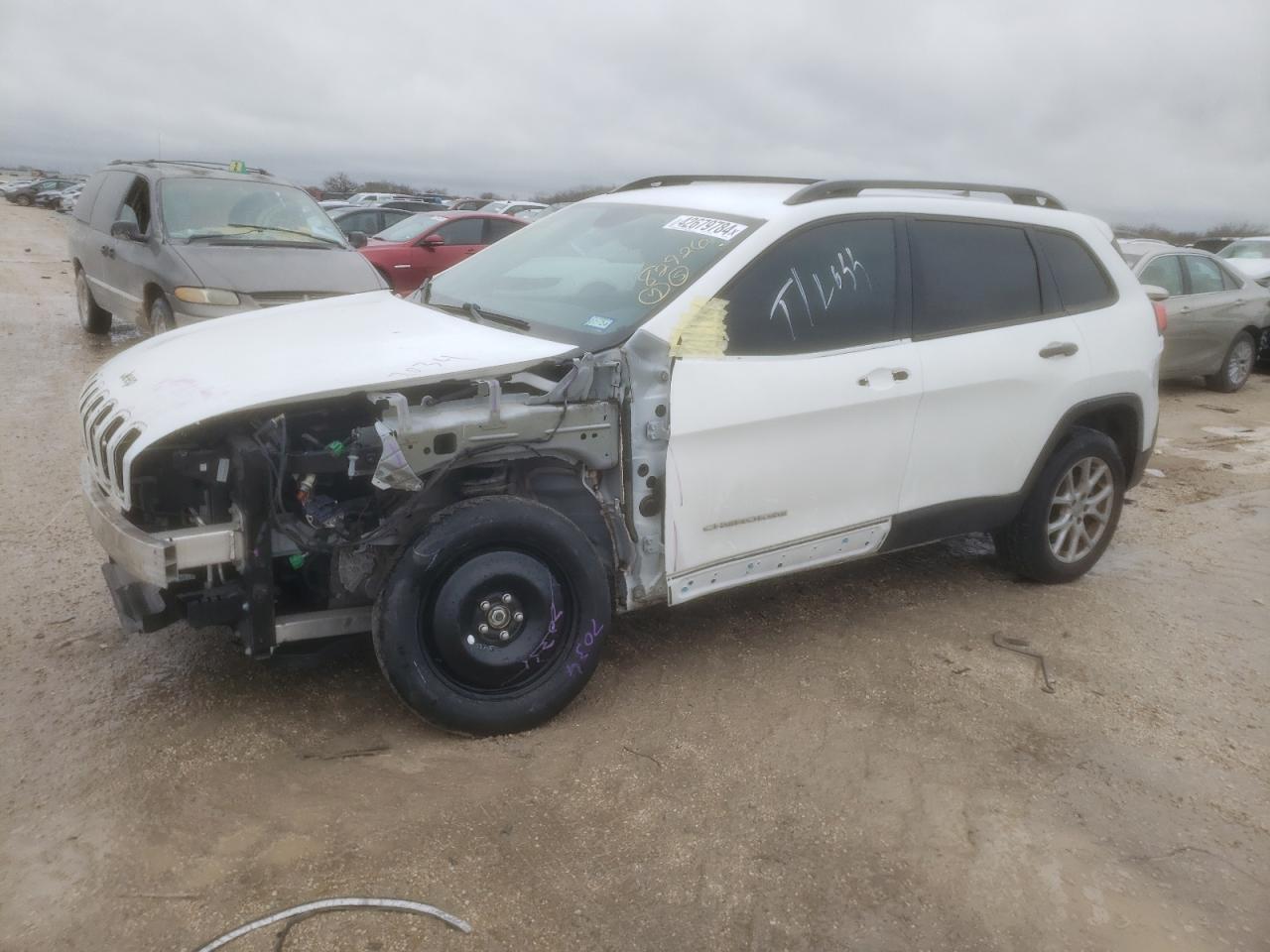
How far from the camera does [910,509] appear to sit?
4125 mm

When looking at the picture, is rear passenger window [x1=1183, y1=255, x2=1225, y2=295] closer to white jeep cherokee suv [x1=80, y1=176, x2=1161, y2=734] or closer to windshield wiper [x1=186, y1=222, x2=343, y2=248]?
white jeep cherokee suv [x1=80, y1=176, x2=1161, y2=734]

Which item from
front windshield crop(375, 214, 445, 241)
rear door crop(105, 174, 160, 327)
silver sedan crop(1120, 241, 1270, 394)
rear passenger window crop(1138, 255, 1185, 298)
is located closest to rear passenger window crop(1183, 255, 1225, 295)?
silver sedan crop(1120, 241, 1270, 394)

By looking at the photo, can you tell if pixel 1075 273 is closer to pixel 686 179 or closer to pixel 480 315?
pixel 686 179

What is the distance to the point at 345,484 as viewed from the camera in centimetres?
328

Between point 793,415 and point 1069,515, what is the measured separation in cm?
197

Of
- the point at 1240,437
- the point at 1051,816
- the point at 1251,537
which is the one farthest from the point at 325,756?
the point at 1240,437

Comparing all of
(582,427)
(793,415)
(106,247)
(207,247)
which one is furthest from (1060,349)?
(106,247)

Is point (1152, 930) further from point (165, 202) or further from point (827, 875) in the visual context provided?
point (165, 202)

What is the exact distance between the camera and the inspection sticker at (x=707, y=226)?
3725 mm

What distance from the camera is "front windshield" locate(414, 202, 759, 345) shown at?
3572 millimetres

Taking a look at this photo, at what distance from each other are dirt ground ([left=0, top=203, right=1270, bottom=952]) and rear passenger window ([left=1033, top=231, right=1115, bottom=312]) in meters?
1.44

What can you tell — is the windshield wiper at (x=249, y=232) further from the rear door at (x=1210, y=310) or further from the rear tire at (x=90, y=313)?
the rear door at (x=1210, y=310)

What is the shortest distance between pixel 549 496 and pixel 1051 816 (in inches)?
74.4

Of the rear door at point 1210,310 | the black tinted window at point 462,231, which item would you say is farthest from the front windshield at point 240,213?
the rear door at point 1210,310
